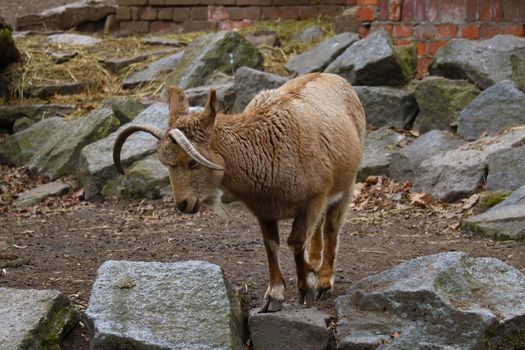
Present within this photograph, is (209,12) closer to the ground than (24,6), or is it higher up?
higher up

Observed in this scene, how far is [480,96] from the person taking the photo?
9.89 meters

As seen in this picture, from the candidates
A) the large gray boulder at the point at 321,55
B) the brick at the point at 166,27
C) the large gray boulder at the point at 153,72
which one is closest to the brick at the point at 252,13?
the brick at the point at 166,27

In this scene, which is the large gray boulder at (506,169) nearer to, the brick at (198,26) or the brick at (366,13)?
the brick at (366,13)

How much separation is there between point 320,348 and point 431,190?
3836mm

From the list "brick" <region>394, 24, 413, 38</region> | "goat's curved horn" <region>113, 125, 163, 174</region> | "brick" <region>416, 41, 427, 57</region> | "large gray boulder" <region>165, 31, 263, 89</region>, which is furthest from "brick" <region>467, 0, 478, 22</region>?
"goat's curved horn" <region>113, 125, 163, 174</region>

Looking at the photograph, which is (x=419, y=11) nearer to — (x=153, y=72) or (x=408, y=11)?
(x=408, y=11)

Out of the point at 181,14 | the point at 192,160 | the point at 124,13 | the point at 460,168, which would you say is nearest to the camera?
the point at 192,160

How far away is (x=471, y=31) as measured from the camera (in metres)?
11.1

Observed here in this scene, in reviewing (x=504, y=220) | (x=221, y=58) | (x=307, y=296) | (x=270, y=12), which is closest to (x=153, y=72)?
(x=221, y=58)

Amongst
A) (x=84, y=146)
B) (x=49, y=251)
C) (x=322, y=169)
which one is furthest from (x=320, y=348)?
(x=84, y=146)

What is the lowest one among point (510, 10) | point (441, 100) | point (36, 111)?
point (36, 111)

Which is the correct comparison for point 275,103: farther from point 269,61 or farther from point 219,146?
point 269,61

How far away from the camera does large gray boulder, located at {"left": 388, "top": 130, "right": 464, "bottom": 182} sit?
9.74 m

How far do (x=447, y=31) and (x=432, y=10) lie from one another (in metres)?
0.29
